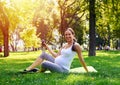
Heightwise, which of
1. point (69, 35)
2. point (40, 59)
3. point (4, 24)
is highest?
point (4, 24)

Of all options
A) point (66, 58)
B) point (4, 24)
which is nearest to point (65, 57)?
point (66, 58)

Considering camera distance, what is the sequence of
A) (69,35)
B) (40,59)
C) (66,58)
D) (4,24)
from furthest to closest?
(4,24)
(40,59)
(66,58)
(69,35)

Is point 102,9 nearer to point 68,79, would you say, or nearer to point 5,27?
point 5,27

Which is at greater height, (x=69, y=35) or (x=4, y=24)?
(x=4, y=24)

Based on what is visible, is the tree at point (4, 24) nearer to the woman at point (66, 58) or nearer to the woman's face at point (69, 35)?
the woman at point (66, 58)

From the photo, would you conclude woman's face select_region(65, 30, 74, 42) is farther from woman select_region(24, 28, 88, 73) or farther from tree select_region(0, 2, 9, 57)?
tree select_region(0, 2, 9, 57)

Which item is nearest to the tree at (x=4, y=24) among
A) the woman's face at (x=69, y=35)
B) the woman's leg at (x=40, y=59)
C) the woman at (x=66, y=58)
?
the woman's leg at (x=40, y=59)

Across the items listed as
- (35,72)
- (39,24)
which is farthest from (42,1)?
(39,24)

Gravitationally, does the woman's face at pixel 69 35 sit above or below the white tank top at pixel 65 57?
above

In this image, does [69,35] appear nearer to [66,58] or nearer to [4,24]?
[66,58]

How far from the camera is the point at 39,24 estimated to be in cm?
9744

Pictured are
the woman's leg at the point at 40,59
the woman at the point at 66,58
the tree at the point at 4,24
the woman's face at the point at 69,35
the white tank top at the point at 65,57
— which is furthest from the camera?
the tree at the point at 4,24

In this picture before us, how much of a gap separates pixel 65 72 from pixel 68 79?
2446mm

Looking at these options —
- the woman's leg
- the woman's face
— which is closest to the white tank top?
the woman's face
